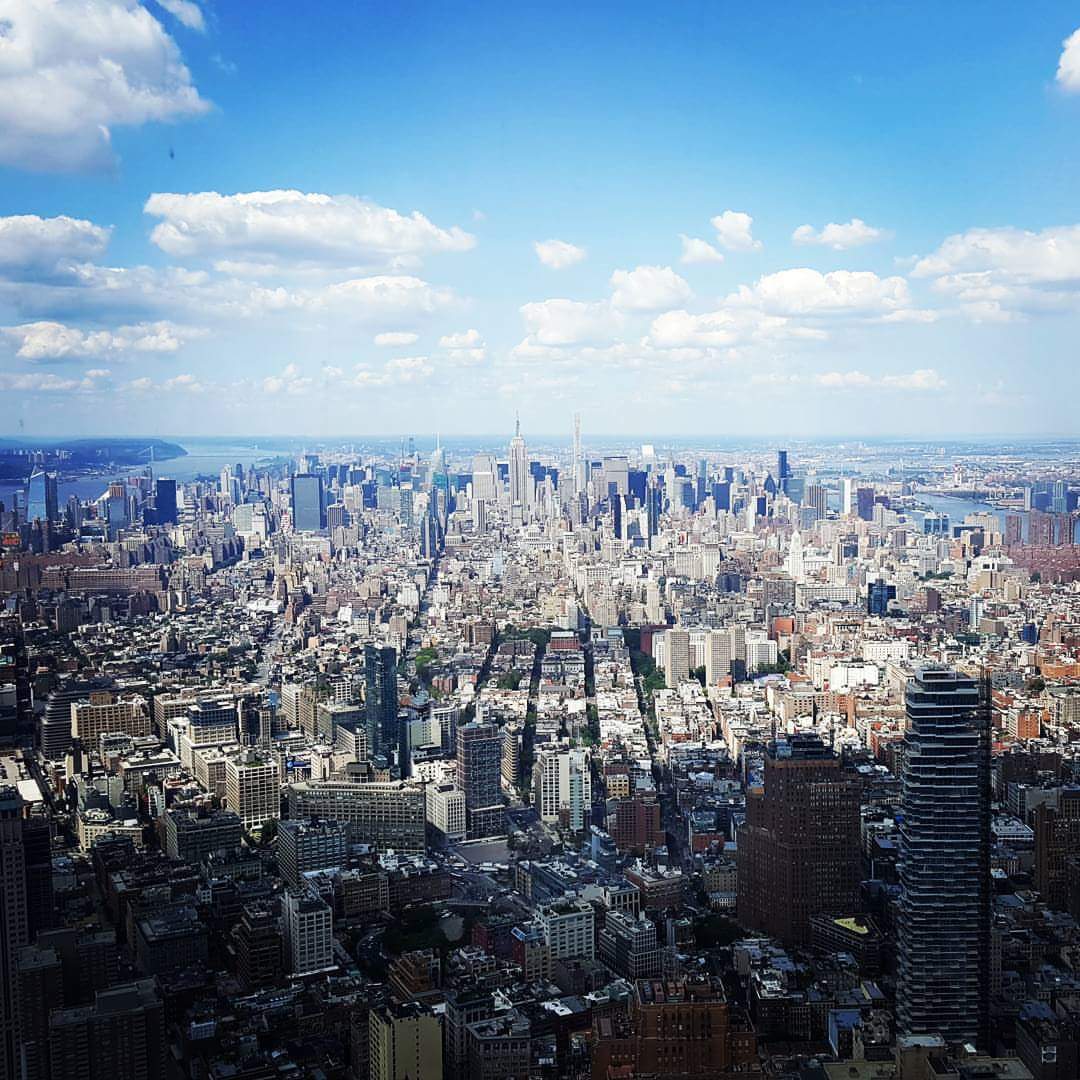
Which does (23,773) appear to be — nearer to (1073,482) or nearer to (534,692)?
(534,692)

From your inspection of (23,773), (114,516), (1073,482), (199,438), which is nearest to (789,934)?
(23,773)

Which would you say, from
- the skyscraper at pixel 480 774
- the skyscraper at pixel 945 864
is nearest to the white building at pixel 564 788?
the skyscraper at pixel 480 774

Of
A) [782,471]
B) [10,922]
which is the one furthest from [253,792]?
[782,471]

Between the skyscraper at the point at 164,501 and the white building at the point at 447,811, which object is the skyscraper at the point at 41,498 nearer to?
the skyscraper at the point at 164,501

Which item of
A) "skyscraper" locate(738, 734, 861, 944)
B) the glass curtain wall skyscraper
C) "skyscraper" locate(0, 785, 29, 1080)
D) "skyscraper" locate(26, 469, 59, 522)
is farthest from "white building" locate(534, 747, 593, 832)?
"skyscraper" locate(26, 469, 59, 522)

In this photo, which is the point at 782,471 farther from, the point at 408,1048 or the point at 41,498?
the point at 408,1048

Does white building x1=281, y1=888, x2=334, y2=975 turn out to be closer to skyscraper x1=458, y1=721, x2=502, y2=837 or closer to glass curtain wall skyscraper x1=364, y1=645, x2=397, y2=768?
skyscraper x1=458, y1=721, x2=502, y2=837
